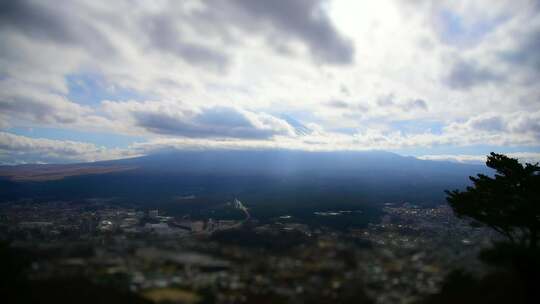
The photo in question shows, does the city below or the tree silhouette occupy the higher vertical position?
the tree silhouette

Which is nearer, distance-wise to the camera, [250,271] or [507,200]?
[250,271]

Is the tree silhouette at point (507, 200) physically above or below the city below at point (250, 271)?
above

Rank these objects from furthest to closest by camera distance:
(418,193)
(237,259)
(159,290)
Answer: (418,193)
(237,259)
(159,290)

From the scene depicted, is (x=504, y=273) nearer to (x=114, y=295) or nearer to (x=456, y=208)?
(x=456, y=208)

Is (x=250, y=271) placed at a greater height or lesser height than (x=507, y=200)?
lesser

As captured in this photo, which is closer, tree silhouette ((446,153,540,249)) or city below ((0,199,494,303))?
city below ((0,199,494,303))

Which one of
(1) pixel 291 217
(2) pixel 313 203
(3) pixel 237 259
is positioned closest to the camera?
(3) pixel 237 259

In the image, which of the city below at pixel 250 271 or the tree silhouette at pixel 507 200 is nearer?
the city below at pixel 250 271

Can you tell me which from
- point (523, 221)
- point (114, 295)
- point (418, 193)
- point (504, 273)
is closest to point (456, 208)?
point (523, 221)
